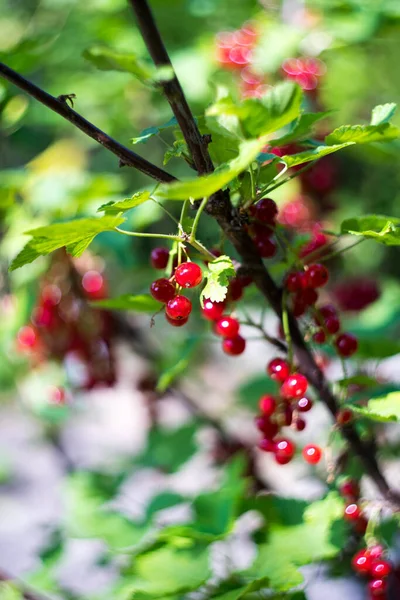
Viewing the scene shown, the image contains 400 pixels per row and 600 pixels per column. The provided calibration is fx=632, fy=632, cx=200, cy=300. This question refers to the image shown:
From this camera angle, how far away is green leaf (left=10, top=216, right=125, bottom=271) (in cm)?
45

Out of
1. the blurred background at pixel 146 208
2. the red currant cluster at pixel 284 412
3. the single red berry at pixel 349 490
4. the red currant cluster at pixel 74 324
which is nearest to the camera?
the red currant cluster at pixel 284 412

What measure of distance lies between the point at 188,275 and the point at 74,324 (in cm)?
76

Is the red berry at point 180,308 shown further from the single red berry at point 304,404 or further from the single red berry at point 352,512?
the single red berry at point 352,512

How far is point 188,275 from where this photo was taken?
528 mm

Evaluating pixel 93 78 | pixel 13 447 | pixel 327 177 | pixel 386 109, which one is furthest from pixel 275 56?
pixel 13 447

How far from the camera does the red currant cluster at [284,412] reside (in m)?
0.61

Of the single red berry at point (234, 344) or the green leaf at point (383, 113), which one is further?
the single red berry at point (234, 344)

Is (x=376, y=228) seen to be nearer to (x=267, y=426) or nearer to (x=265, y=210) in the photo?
(x=265, y=210)

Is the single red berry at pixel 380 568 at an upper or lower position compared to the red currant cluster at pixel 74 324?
lower

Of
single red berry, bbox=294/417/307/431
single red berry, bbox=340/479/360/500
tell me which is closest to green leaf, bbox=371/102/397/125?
single red berry, bbox=294/417/307/431

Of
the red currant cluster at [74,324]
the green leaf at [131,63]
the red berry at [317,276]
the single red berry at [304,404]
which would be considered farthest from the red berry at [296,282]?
the red currant cluster at [74,324]

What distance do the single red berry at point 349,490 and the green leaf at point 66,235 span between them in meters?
0.41

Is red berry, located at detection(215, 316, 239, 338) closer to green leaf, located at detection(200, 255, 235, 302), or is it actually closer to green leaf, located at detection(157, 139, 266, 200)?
green leaf, located at detection(200, 255, 235, 302)

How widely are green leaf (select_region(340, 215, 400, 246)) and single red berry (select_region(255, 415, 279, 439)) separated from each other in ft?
0.72
